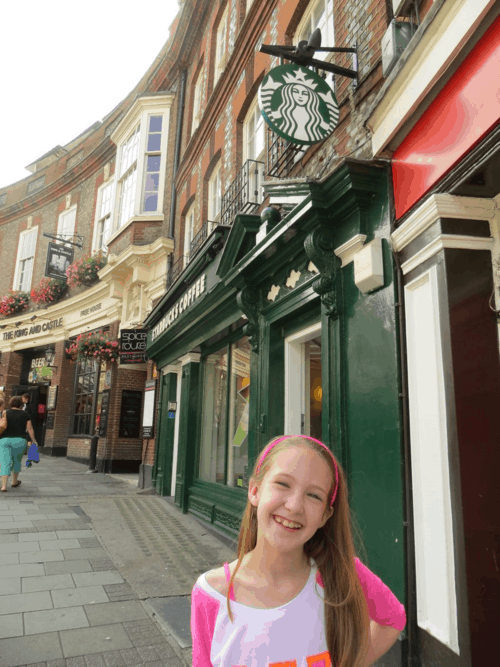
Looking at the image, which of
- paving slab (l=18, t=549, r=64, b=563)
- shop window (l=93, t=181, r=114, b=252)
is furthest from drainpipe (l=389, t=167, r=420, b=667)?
shop window (l=93, t=181, r=114, b=252)

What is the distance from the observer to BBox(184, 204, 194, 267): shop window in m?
11.5

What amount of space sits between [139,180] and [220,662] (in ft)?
47.1

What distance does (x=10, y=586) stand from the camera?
4363 mm

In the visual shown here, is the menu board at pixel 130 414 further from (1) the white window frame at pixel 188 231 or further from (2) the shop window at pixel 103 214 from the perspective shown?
(2) the shop window at pixel 103 214

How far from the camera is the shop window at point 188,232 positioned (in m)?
11.5

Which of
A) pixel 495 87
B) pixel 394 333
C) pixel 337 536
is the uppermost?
pixel 495 87

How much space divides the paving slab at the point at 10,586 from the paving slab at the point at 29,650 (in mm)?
962

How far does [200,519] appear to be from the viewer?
7793 millimetres

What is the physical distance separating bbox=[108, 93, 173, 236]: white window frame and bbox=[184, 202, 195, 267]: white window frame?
5.42 ft

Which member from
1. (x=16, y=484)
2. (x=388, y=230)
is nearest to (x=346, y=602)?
(x=388, y=230)

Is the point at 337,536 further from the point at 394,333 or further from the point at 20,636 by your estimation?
the point at 20,636

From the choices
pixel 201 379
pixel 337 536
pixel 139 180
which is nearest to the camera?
pixel 337 536

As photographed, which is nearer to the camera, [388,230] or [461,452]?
[461,452]

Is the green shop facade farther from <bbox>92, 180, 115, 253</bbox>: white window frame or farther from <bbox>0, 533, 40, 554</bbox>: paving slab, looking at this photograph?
<bbox>92, 180, 115, 253</bbox>: white window frame
